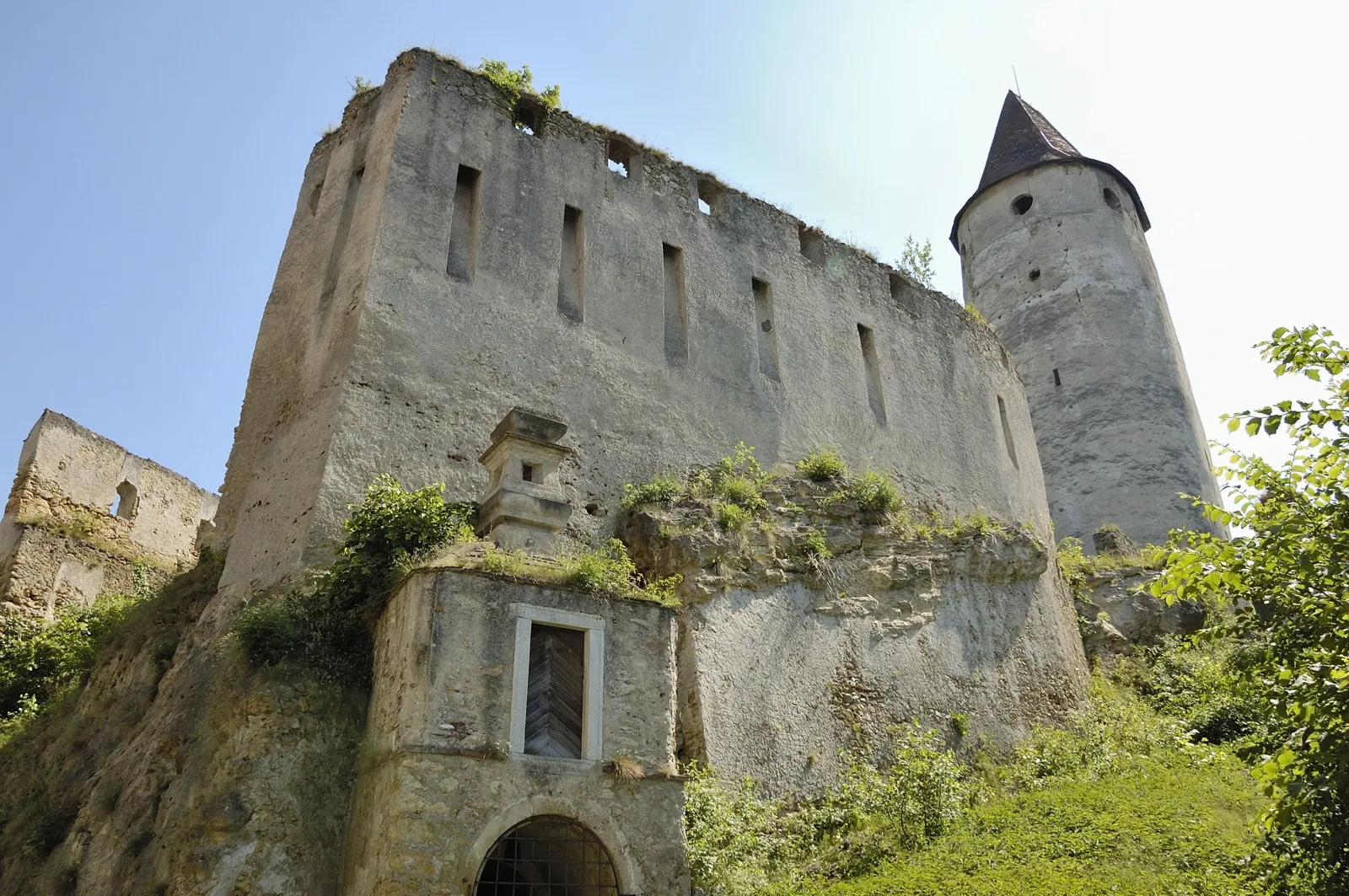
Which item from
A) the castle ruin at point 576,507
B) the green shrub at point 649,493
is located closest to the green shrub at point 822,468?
the castle ruin at point 576,507

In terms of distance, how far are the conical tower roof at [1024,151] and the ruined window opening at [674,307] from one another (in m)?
17.5

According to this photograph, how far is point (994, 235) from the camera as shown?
29.8m

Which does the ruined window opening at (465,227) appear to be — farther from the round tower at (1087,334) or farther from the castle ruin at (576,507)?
the round tower at (1087,334)

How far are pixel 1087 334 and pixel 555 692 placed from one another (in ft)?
72.3

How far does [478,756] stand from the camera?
26.6 feet

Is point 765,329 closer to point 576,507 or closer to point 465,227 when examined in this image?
point 465,227

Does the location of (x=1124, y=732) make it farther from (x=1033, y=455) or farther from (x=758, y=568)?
(x=1033, y=455)

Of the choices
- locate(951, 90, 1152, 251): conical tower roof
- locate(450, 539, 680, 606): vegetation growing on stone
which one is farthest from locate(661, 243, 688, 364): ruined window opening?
locate(951, 90, 1152, 251): conical tower roof

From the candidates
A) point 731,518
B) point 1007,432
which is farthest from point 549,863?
point 1007,432

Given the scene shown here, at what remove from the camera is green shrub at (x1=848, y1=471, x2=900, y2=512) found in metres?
14.8

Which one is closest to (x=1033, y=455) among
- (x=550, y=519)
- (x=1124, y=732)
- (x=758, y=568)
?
(x=1124, y=732)

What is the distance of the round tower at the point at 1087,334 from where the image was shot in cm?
2531

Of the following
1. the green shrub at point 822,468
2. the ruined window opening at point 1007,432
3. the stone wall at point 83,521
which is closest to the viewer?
the green shrub at point 822,468

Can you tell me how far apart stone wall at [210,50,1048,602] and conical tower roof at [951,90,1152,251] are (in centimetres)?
1355
